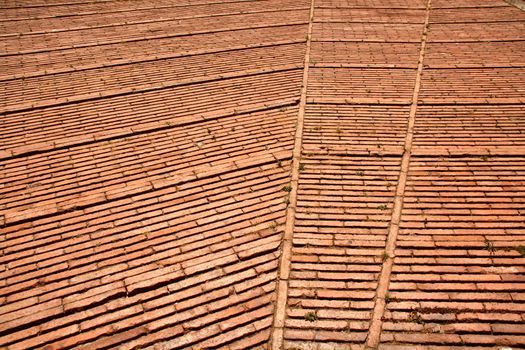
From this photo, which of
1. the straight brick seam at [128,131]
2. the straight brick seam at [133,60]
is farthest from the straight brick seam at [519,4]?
the straight brick seam at [128,131]

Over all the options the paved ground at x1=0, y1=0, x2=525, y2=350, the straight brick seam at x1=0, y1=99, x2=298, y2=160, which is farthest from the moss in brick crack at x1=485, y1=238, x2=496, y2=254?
the straight brick seam at x1=0, y1=99, x2=298, y2=160

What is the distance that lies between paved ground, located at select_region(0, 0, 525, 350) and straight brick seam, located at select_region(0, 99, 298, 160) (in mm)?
A: 30

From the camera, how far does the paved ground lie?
11.7ft

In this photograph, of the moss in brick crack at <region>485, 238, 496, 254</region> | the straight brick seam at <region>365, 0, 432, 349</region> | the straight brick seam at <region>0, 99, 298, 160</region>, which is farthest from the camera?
the straight brick seam at <region>0, 99, 298, 160</region>

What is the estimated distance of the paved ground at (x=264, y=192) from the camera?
11.7ft

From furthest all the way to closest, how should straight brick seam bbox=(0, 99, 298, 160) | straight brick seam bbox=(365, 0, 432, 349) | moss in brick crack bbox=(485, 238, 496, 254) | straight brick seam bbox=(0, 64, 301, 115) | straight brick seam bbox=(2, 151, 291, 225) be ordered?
straight brick seam bbox=(0, 64, 301, 115), straight brick seam bbox=(0, 99, 298, 160), straight brick seam bbox=(2, 151, 291, 225), moss in brick crack bbox=(485, 238, 496, 254), straight brick seam bbox=(365, 0, 432, 349)

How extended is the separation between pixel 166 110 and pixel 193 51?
2.46 meters

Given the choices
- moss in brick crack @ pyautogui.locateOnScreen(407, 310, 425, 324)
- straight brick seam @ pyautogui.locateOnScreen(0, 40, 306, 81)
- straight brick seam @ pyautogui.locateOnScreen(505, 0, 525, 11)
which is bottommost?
moss in brick crack @ pyautogui.locateOnScreen(407, 310, 425, 324)

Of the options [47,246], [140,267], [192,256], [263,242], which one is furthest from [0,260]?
[263,242]

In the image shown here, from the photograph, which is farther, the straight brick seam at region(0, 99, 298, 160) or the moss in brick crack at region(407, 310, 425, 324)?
the straight brick seam at region(0, 99, 298, 160)

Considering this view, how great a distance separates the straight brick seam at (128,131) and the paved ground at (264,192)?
0.03 m

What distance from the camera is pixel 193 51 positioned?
8273 mm

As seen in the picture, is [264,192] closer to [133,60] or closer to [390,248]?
[390,248]

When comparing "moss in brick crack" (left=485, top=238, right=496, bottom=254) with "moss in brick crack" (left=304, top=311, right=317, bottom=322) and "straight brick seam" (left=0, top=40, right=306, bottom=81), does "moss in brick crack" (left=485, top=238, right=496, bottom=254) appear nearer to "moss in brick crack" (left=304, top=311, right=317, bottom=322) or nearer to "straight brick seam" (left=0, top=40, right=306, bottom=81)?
"moss in brick crack" (left=304, top=311, right=317, bottom=322)
